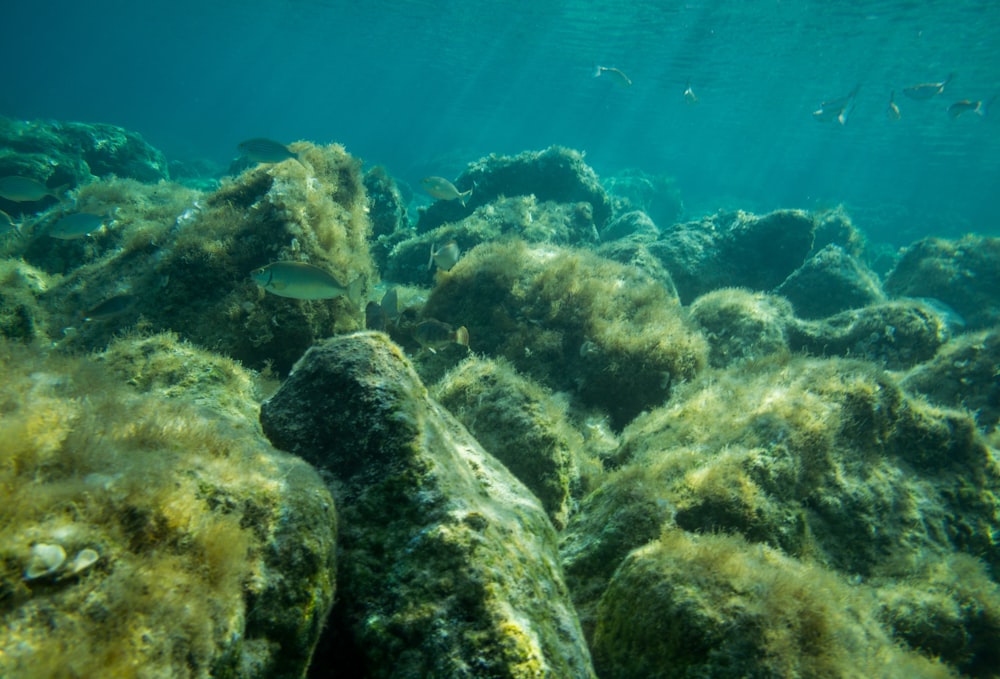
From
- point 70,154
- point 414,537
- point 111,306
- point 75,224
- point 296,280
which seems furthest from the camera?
point 70,154

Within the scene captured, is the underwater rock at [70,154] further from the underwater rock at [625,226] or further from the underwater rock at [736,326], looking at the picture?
the underwater rock at [736,326]

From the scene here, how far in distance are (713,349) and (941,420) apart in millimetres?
2743

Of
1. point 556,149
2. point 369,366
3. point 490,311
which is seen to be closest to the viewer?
point 369,366

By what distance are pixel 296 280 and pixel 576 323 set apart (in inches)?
126

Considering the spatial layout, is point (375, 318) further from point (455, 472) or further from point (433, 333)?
point (455, 472)

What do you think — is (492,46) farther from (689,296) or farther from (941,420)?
(941,420)

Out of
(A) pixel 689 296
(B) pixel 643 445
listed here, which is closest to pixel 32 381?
(B) pixel 643 445

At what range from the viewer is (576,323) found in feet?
18.6

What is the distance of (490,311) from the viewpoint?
5977 millimetres

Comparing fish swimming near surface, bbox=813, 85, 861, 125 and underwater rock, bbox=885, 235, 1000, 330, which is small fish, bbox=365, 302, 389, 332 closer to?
underwater rock, bbox=885, 235, 1000, 330

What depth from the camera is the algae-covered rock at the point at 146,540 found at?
47.8 inches

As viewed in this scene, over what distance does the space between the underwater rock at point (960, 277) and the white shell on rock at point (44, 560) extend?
51.3ft

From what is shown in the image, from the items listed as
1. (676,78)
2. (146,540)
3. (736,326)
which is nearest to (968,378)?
(736,326)

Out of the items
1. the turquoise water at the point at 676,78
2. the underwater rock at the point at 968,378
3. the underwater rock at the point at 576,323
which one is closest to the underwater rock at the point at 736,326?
the underwater rock at the point at 576,323
